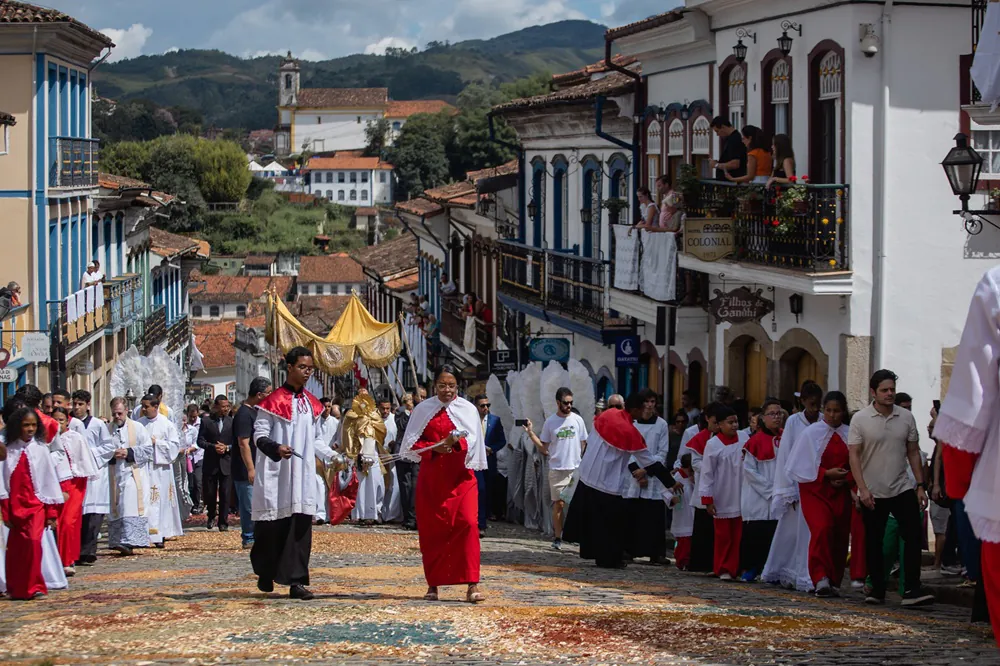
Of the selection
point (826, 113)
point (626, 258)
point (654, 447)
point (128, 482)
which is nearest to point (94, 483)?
point (128, 482)

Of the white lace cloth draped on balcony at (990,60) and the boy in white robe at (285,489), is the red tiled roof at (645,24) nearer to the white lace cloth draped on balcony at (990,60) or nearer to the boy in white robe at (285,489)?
the white lace cloth draped on balcony at (990,60)

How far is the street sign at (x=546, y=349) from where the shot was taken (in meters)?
27.5

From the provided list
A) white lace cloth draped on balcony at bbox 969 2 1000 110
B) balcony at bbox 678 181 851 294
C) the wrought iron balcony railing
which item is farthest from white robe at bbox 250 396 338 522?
the wrought iron balcony railing

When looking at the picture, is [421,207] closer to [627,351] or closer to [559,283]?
[559,283]

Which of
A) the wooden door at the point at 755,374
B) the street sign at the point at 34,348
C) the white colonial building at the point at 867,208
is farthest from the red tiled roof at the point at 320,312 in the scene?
the white colonial building at the point at 867,208

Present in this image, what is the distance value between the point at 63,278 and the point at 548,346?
13630 millimetres

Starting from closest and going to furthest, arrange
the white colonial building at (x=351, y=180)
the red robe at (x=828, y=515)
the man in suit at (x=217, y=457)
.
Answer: the red robe at (x=828, y=515) → the man in suit at (x=217, y=457) → the white colonial building at (x=351, y=180)

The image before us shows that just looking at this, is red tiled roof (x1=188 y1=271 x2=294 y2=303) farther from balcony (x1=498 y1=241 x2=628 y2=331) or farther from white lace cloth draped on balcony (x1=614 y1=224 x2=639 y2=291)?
white lace cloth draped on balcony (x1=614 y1=224 x2=639 y2=291)

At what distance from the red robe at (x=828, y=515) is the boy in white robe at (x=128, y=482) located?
23.0 feet

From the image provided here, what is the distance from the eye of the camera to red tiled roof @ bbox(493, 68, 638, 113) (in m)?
26.2

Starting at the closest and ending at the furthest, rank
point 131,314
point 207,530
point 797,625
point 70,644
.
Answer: point 70,644, point 797,625, point 207,530, point 131,314

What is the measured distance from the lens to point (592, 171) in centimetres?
2858

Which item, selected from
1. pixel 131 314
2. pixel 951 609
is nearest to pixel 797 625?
pixel 951 609

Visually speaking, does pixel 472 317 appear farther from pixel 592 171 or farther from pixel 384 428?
pixel 384 428
